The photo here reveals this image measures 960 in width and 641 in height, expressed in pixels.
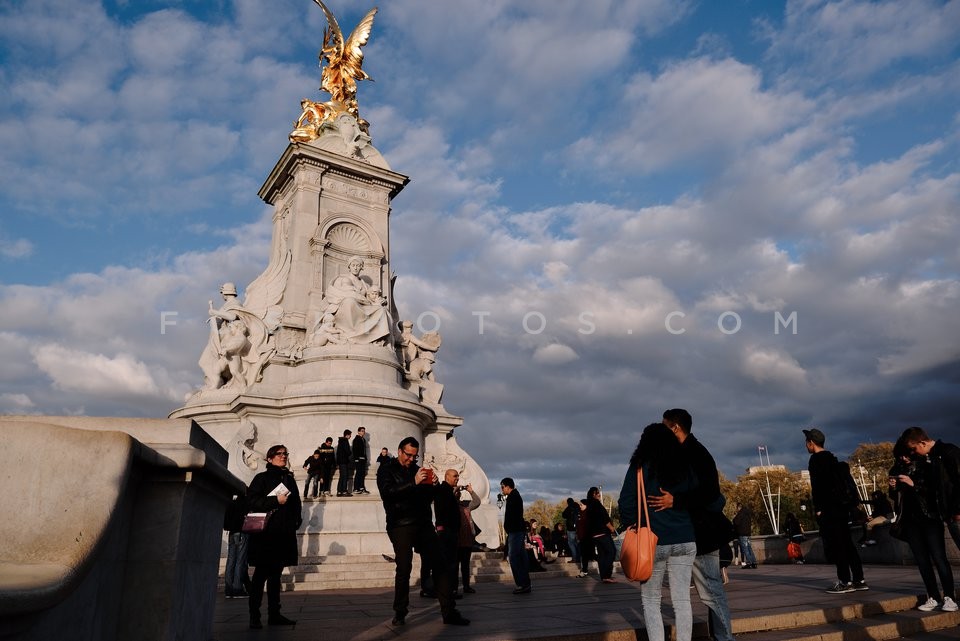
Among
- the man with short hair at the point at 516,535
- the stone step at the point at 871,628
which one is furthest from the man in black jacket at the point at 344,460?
the stone step at the point at 871,628

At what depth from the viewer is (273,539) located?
20.9ft

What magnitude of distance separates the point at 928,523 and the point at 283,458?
667 centimetres

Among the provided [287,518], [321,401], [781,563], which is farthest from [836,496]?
[321,401]

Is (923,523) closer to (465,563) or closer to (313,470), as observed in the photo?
(465,563)

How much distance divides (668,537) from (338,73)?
25775mm

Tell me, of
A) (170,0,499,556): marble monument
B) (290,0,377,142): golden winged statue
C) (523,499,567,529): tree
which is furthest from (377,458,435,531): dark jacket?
(523,499,567,529): tree

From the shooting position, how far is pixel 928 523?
664cm

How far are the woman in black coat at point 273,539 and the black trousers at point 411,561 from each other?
1076 mm

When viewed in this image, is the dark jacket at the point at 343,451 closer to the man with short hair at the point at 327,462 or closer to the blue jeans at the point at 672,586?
the man with short hair at the point at 327,462

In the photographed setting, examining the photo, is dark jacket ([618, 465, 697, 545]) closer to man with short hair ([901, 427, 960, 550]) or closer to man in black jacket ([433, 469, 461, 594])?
man with short hair ([901, 427, 960, 550])

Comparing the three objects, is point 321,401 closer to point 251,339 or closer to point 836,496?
point 251,339

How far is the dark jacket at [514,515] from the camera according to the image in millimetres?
9914

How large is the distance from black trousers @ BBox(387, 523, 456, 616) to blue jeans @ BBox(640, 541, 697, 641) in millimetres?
2146

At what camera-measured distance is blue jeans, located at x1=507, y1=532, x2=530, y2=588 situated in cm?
928
